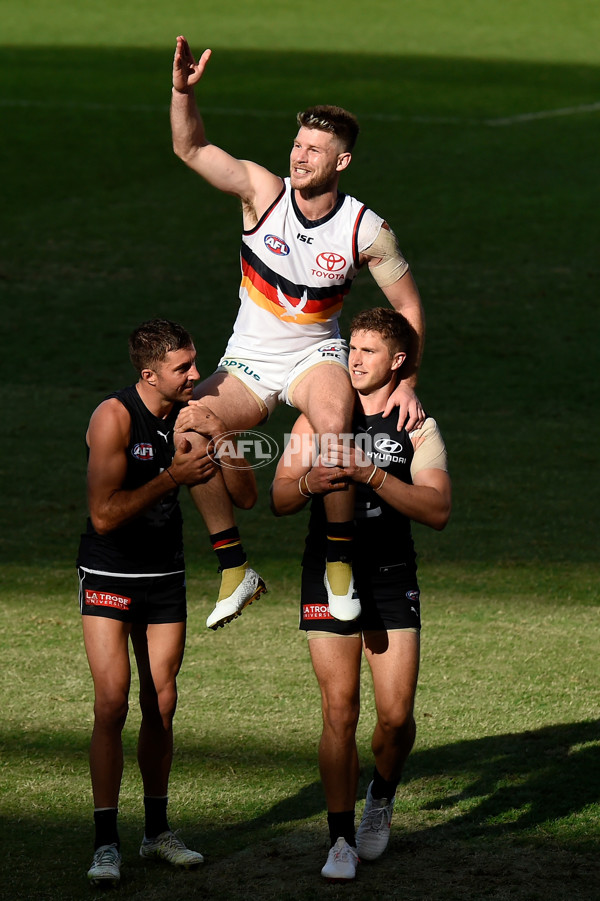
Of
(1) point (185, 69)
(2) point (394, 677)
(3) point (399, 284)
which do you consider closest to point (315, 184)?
(3) point (399, 284)

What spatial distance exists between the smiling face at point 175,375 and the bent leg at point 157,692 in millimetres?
1183

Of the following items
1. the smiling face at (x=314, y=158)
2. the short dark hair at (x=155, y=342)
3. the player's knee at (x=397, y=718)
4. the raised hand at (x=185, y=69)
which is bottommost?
the player's knee at (x=397, y=718)

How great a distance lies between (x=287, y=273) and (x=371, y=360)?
2.80 ft

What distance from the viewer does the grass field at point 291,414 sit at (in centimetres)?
707

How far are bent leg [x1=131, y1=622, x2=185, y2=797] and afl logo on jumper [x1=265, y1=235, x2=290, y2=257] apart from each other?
202cm

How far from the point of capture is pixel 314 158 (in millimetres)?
6523

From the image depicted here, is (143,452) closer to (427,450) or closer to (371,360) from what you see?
(371,360)

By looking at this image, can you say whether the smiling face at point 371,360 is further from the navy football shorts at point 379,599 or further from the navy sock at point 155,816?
the navy sock at point 155,816

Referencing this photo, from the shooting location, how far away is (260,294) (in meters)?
6.77

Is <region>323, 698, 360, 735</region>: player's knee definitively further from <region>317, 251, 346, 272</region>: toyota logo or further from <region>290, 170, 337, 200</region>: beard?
<region>290, 170, 337, 200</region>: beard

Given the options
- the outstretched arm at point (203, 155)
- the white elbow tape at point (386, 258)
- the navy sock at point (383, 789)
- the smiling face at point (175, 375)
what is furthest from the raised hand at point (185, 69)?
the navy sock at point (383, 789)

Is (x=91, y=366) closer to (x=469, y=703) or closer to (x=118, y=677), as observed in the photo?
(x=469, y=703)

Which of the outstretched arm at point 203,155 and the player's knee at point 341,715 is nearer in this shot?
the player's knee at point 341,715

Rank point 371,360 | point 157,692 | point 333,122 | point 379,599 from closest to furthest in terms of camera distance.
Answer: point 371,360
point 379,599
point 157,692
point 333,122
